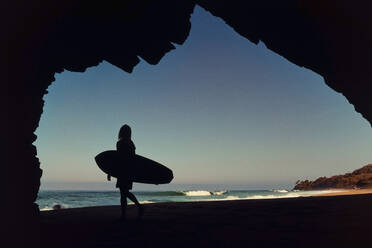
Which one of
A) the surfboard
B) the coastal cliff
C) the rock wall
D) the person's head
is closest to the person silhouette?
the person's head

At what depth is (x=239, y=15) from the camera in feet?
33.2

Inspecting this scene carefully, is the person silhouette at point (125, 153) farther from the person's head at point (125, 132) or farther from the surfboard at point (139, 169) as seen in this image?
the surfboard at point (139, 169)

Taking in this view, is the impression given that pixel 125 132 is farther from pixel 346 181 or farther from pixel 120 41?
pixel 346 181

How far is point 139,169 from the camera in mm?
9250

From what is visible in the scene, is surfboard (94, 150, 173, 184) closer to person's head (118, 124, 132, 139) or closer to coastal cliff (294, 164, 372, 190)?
person's head (118, 124, 132, 139)

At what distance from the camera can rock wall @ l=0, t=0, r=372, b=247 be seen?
261 inches

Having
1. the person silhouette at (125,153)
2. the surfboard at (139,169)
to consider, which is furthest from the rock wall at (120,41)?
the person silhouette at (125,153)

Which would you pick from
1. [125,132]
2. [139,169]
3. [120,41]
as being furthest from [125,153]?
[120,41]

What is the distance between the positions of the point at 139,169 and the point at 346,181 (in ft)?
201

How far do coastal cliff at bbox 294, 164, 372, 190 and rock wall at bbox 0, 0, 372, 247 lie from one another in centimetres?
4295

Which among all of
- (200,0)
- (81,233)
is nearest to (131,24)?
(200,0)

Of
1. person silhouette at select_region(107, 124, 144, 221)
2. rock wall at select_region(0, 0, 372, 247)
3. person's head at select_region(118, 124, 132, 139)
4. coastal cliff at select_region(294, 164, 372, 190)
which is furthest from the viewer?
coastal cliff at select_region(294, 164, 372, 190)

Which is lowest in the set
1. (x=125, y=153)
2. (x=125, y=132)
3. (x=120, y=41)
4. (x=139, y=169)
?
(x=139, y=169)

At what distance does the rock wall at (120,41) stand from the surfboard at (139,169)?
175 cm
